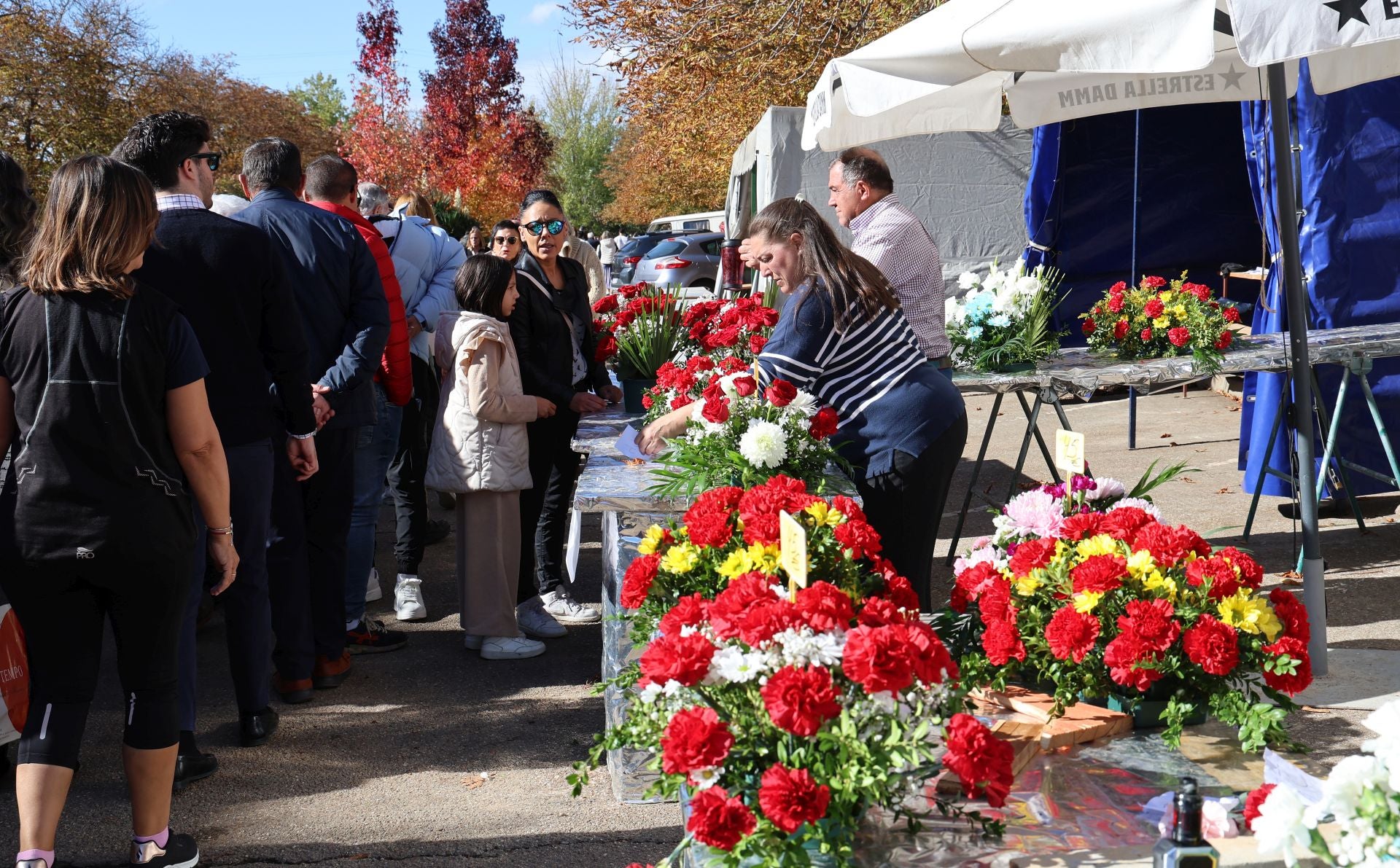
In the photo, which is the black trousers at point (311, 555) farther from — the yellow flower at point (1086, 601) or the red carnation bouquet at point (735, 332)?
the yellow flower at point (1086, 601)

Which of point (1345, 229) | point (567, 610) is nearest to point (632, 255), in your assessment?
point (1345, 229)

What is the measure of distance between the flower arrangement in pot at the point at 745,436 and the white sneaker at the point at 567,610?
6.47ft

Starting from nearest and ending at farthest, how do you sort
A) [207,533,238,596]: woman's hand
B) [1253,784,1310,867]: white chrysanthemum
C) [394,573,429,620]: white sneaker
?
[1253,784,1310,867]: white chrysanthemum < [207,533,238,596]: woman's hand < [394,573,429,620]: white sneaker

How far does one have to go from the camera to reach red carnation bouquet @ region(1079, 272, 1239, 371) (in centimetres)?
566

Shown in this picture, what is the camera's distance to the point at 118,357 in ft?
9.40

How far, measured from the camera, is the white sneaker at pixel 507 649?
16.6ft

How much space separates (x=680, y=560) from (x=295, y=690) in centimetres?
249

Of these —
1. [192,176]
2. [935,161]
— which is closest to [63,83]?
[935,161]

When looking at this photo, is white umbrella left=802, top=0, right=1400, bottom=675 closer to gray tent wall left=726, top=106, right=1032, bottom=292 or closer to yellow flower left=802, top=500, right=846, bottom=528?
yellow flower left=802, top=500, right=846, bottom=528

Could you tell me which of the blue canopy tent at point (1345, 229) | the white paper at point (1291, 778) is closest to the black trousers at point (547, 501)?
the white paper at point (1291, 778)

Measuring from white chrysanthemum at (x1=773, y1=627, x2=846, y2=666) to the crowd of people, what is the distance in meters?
1.72

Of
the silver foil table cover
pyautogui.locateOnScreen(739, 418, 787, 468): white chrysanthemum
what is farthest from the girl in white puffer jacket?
the silver foil table cover

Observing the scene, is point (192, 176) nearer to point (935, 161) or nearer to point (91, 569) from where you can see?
point (91, 569)

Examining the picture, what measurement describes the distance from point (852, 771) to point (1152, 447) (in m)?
7.89
